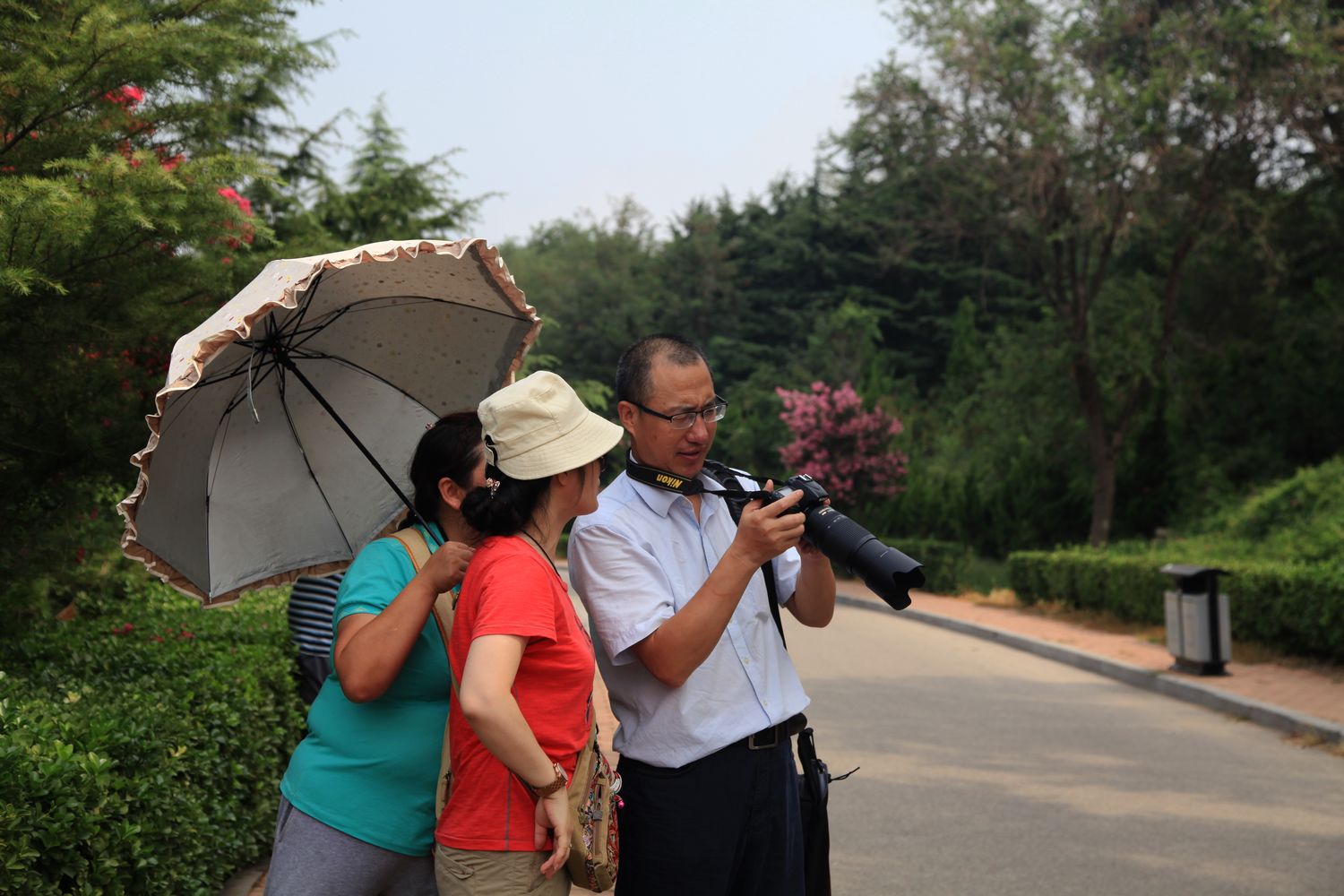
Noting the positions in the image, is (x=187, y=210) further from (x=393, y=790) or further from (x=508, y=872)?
(x=508, y=872)

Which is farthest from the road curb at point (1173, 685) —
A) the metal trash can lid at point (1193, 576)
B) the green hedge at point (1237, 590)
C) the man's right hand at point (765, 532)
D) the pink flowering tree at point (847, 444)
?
the pink flowering tree at point (847, 444)

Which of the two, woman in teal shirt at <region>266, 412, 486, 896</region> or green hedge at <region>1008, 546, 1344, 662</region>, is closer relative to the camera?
woman in teal shirt at <region>266, 412, 486, 896</region>

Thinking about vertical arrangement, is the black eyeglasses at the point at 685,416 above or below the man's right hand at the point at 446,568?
above

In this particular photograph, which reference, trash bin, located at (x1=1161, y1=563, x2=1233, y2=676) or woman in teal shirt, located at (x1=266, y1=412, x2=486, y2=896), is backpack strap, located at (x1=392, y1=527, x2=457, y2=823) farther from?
trash bin, located at (x1=1161, y1=563, x2=1233, y2=676)

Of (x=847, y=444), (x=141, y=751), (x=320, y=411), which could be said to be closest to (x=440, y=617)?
(x=320, y=411)

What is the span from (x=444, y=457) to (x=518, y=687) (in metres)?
0.62

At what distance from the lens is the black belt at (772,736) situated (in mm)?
2904

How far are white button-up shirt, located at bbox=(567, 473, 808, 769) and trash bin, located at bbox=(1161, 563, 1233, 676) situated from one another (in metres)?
10.3

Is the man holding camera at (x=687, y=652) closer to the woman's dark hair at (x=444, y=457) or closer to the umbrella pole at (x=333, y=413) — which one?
the woman's dark hair at (x=444, y=457)

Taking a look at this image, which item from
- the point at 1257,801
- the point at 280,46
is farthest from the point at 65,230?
the point at 1257,801

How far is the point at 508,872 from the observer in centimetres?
243

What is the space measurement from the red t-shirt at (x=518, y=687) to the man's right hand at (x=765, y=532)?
15.0 inches

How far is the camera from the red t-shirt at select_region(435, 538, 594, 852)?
2.42 meters

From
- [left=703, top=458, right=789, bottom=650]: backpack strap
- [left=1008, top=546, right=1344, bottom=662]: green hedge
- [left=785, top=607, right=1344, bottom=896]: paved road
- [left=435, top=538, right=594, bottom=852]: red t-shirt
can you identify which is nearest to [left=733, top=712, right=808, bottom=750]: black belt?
[left=703, top=458, right=789, bottom=650]: backpack strap
